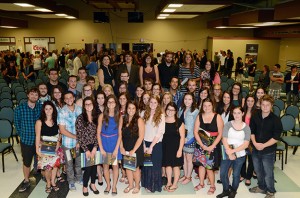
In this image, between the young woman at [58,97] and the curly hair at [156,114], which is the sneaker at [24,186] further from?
the curly hair at [156,114]

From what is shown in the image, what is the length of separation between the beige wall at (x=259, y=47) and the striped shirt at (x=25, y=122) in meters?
14.1

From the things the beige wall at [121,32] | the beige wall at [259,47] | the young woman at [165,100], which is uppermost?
the beige wall at [121,32]

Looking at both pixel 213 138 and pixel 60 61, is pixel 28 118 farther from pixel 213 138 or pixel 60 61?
pixel 60 61

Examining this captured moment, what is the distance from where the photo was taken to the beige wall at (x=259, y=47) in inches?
655

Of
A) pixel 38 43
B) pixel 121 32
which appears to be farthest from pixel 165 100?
pixel 38 43

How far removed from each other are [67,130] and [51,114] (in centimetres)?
33

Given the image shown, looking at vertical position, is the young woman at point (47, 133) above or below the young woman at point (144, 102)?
below

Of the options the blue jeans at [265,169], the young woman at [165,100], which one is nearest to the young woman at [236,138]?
the blue jeans at [265,169]

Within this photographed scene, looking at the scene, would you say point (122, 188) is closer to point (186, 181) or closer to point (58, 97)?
point (186, 181)

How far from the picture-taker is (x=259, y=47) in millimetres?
17047

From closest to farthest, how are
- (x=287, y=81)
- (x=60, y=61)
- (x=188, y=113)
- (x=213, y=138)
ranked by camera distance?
1. (x=213, y=138)
2. (x=188, y=113)
3. (x=287, y=81)
4. (x=60, y=61)

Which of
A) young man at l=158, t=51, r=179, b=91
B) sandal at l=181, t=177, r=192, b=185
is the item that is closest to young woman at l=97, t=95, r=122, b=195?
sandal at l=181, t=177, r=192, b=185

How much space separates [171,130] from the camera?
4078 mm

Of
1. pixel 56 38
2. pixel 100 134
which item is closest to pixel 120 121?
pixel 100 134
